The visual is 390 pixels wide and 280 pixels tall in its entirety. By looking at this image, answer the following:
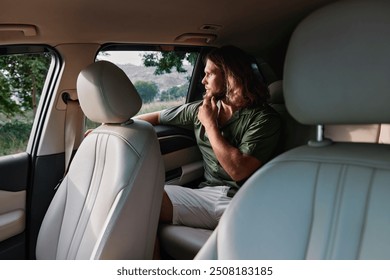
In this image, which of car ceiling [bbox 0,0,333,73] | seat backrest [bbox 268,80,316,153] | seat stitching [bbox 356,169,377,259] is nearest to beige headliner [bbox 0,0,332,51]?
car ceiling [bbox 0,0,333,73]

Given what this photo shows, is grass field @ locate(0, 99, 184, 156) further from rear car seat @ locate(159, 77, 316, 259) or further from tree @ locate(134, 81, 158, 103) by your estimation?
rear car seat @ locate(159, 77, 316, 259)

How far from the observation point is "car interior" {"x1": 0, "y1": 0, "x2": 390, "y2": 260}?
37.5 inches

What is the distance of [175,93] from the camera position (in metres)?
2.73

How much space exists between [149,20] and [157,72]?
634 mm

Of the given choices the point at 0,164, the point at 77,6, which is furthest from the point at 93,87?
the point at 0,164

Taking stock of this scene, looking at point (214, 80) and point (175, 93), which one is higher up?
point (214, 80)

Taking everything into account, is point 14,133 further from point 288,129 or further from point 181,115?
point 288,129

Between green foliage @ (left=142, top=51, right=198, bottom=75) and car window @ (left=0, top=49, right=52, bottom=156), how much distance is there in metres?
0.58

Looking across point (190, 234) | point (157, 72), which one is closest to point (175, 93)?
point (157, 72)

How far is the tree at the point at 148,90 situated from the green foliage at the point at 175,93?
8 cm

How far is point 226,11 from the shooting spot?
1.94m

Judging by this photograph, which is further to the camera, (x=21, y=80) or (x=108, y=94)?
(x=21, y=80)

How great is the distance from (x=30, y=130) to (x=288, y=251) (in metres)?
1.61

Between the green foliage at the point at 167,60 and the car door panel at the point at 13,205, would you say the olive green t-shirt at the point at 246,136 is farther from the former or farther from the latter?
the car door panel at the point at 13,205
